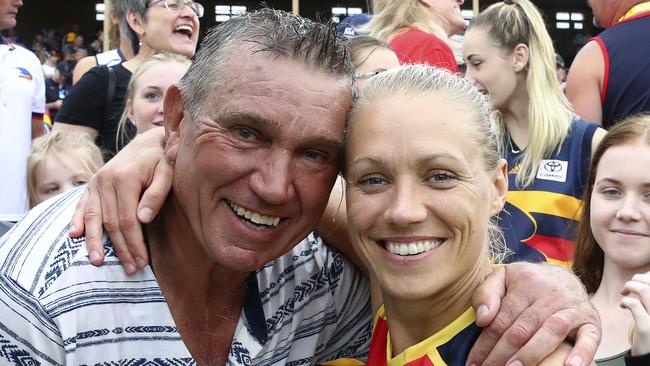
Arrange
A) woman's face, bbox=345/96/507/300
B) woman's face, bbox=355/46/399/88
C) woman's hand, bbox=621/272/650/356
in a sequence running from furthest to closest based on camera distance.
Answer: woman's face, bbox=355/46/399/88
woman's hand, bbox=621/272/650/356
woman's face, bbox=345/96/507/300

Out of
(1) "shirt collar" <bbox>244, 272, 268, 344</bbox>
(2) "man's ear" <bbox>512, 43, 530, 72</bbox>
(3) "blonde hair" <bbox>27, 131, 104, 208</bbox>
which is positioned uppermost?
(2) "man's ear" <bbox>512, 43, 530, 72</bbox>

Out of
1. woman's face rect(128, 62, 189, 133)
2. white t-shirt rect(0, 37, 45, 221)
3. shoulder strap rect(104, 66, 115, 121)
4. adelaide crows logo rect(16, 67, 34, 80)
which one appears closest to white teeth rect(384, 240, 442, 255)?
woman's face rect(128, 62, 189, 133)

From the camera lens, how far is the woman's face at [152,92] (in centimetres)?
366

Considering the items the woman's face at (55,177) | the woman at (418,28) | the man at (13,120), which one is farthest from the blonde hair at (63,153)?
the woman at (418,28)

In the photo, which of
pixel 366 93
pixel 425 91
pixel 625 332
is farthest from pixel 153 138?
pixel 625 332

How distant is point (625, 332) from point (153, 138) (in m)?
1.71

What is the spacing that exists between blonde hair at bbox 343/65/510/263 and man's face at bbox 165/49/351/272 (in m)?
0.08

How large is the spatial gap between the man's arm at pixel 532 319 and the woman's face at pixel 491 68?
2.04 metres

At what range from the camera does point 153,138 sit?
7.17ft

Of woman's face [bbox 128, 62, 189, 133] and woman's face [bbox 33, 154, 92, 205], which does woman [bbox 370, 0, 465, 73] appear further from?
woman's face [bbox 33, 154, 92, 205]

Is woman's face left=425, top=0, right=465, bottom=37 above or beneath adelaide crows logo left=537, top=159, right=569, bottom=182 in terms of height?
above

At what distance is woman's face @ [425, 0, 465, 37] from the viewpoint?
4.10 meters

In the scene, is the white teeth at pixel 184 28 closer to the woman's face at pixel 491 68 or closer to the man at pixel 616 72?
the woman's face at pixel 491 68

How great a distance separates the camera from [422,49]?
3605 mm
